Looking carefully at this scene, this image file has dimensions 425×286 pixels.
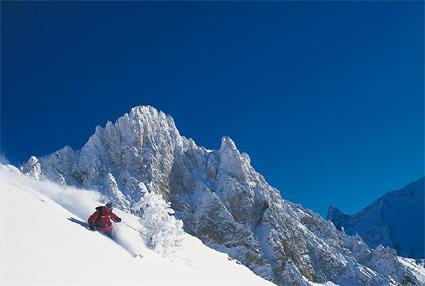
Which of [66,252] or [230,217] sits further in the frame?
[230,217]

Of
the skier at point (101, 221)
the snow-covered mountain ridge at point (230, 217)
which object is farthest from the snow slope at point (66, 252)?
the snow-covered mountain ridge at point (230, 217)

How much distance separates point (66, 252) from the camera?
18.1m

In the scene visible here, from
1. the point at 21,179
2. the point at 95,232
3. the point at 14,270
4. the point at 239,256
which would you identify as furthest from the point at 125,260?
the point at 239,256

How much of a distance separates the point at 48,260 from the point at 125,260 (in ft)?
19.0

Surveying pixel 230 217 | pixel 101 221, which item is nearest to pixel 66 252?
pixel 101 221

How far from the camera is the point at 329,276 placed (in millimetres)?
184625

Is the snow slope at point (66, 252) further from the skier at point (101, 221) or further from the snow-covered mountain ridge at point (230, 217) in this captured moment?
the snow-covered mountain ridge at point (230, 217)

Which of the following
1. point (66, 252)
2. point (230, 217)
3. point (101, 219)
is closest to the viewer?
point (66, 252)

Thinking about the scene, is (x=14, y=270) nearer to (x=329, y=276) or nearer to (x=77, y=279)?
(x=77, y=279)

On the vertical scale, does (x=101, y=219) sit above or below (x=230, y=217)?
below

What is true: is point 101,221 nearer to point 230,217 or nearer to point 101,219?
point 101,219

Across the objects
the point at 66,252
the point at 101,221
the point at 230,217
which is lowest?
the point at 66,252

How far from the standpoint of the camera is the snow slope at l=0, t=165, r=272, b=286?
15344mm

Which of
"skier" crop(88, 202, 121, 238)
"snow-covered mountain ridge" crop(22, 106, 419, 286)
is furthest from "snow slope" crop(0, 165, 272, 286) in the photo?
"snow-covered mountain ridge" crop(22, 106, 419, 286)
